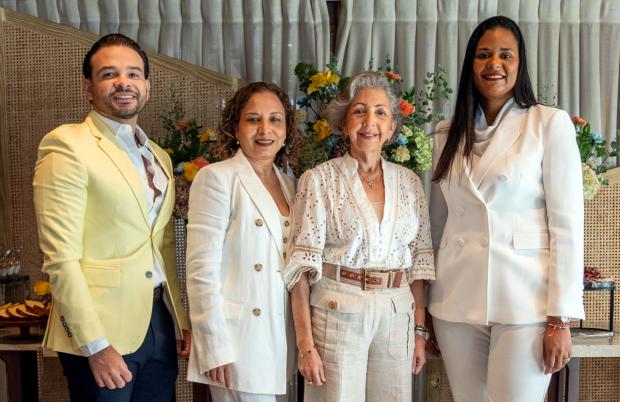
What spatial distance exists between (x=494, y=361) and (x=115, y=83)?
1.51 metres

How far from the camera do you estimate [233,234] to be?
2240 millimetres

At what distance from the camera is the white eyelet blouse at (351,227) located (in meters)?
2.20

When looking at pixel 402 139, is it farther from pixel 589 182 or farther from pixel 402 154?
pixel 589 182

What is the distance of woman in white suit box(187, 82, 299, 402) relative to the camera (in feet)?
7.14

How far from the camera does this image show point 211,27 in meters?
3.71

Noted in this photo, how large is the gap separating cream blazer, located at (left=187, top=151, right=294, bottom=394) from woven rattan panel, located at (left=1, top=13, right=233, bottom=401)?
1204 millimetres

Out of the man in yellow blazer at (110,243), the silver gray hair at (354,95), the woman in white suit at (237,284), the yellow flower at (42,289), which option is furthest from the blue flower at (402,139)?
the yellow flower at (42,289)

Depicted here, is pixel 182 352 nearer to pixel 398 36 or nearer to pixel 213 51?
pixel 213 51

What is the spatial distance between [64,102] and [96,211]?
1553mm

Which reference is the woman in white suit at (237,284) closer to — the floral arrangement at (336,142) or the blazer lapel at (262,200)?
the blazer lapel at (262,200)

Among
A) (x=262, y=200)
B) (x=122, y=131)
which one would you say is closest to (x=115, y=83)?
(x=122, y=131)

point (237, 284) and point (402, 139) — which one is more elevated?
point (402, 139)

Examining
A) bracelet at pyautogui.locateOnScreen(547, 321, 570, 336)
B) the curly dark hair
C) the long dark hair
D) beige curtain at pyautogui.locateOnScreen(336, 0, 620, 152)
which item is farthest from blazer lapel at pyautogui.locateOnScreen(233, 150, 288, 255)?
Result: beige curtain at pyautogui.locateOnScreen(336, 0, 620, 152)

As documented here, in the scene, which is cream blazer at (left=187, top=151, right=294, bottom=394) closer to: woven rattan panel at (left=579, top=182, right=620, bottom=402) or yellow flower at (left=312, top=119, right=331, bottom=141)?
yellow flower at (left=312, top=119, right=331, bottom=141)
